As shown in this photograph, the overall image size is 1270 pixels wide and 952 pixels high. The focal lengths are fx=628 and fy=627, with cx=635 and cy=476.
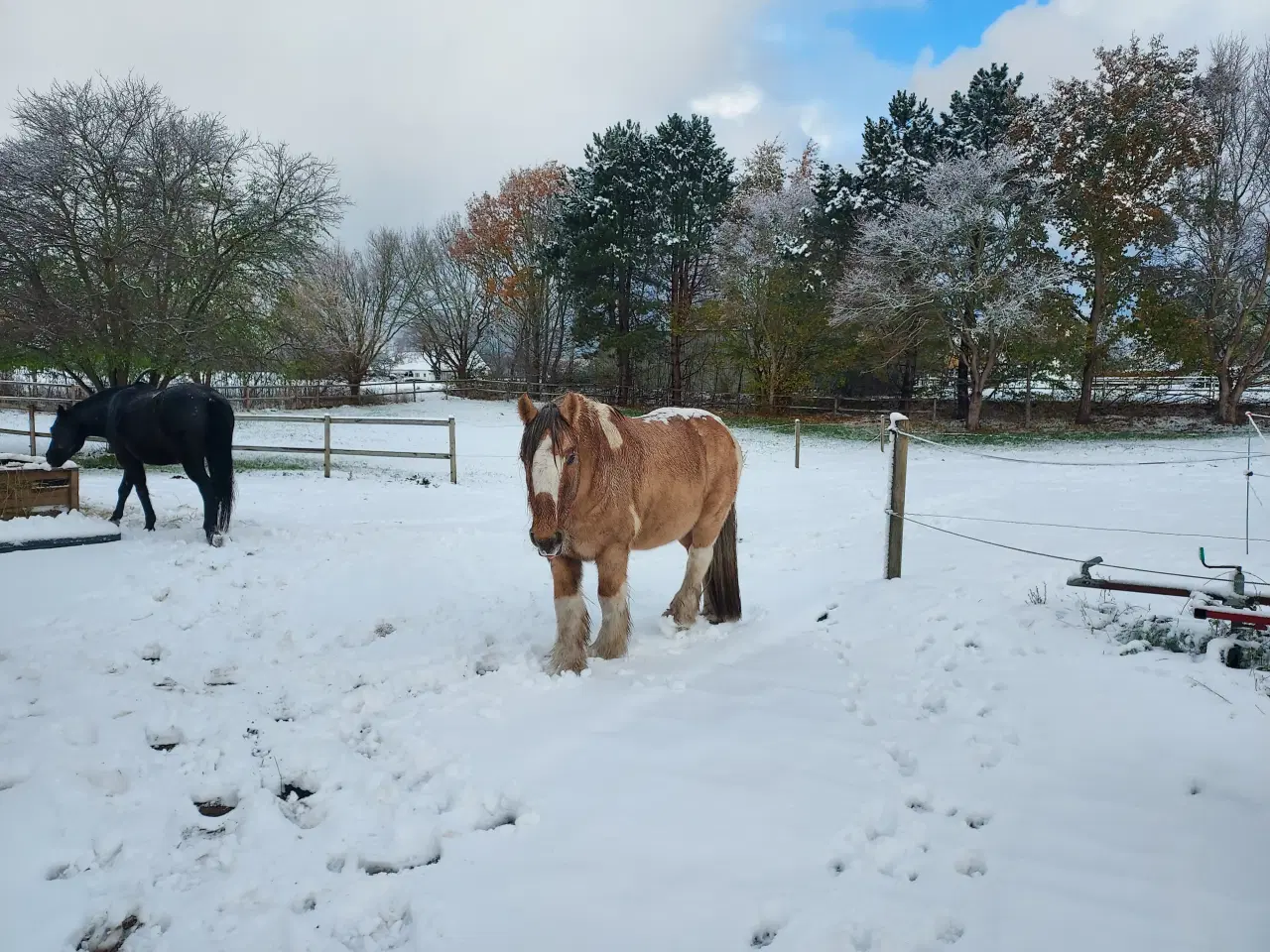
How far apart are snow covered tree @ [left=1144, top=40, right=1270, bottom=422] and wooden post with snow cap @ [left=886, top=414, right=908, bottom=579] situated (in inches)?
727

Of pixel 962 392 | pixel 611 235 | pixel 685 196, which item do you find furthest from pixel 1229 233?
pixel 611 235

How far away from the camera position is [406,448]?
17.8 meters

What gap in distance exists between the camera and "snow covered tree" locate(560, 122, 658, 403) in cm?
2484

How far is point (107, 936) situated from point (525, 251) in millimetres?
30067

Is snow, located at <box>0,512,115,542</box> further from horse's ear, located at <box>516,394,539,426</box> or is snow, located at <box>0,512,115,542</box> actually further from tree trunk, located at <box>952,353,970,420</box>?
tree trunk, located at <box>952,353,970,420</box>

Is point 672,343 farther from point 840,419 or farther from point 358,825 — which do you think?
point 358,825

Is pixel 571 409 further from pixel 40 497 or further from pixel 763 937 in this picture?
pixel 40 497

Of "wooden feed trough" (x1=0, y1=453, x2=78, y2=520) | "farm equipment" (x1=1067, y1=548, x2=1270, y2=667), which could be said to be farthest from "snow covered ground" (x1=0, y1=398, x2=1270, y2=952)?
"wooden feed trough" (x1=0, y1=453, x2=78, y2=520)

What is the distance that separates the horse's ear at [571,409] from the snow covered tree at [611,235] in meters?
22.5

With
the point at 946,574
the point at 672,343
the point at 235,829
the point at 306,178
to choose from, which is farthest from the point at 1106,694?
the point at 672,343

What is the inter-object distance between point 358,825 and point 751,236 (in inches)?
967

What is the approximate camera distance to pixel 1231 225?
55.9ft

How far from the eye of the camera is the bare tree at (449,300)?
102 feet

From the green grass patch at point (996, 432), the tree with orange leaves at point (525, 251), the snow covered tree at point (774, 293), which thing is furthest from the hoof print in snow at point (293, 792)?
the tree with orange leaves at point (525, 251)
